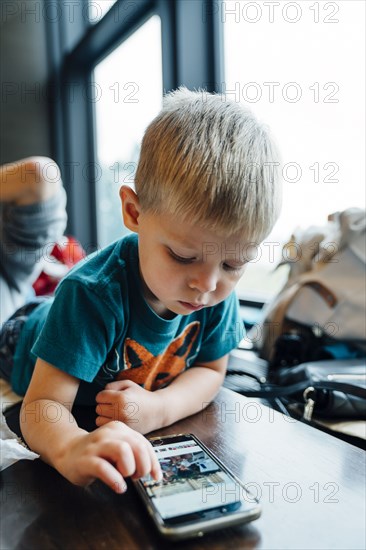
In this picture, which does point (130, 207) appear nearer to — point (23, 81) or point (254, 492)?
point (254, 492)

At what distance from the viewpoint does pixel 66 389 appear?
0.52m

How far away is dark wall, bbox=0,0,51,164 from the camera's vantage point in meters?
2.15

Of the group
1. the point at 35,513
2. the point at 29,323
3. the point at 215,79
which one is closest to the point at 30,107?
the point at 215,79

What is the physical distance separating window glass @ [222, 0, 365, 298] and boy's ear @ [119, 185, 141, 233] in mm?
428

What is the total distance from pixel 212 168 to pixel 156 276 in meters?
0.14

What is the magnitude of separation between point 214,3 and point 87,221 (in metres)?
1.26

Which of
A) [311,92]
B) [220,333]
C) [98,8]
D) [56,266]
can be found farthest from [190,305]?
[98,8]

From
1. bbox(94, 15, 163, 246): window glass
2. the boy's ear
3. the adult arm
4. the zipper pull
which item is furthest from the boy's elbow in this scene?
the zipper pull

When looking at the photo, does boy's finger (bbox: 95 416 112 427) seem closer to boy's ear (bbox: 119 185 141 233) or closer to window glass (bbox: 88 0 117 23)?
boy's ear (bbox: 119 185 141 233)

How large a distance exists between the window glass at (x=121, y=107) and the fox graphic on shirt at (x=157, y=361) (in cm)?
73

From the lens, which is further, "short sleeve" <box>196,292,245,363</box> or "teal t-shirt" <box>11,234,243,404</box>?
"short sleeve" <box>196,292,245,363</box>

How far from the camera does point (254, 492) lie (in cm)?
41

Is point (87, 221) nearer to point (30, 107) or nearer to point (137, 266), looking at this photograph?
point (30, 107)

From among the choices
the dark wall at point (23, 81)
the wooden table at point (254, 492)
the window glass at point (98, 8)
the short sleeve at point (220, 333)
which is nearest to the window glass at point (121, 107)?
the window glass at point (98, 8)
